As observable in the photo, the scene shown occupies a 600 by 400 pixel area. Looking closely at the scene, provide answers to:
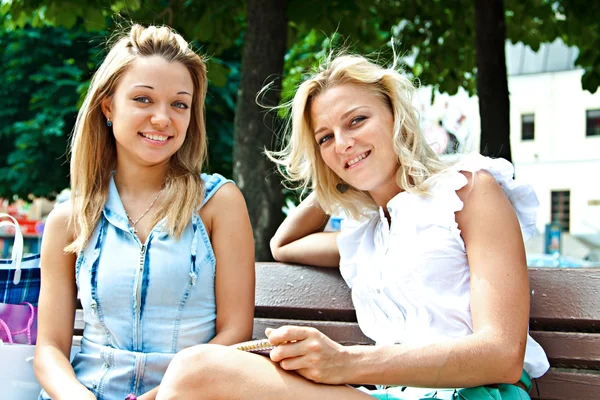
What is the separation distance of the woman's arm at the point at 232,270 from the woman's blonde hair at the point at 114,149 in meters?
0.10

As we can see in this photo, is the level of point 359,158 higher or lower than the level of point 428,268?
higher

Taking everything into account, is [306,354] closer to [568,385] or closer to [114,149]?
[568,385]

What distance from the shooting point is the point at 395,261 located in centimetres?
230

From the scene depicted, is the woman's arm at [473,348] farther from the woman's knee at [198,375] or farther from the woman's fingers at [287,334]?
the woman's knee at [198,375]

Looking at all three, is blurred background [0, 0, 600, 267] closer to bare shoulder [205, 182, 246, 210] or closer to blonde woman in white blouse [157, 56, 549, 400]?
blonde woman in white blouse [157, 56, 549, 400]

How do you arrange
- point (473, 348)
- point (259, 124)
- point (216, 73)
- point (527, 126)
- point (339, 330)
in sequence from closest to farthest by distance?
point (473, 348) < point (339, 330) < point (259, 124) < point (216, 73) < point (527, 126)

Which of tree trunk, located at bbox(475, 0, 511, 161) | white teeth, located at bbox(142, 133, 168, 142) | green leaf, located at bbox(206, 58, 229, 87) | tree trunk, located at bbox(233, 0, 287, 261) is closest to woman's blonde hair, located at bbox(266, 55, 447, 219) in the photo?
white teeth, located at bbox(142, 133, 168, 142)

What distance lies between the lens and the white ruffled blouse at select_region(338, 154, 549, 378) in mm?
2207

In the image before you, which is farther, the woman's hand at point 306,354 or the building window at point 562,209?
the building window at point 562,209

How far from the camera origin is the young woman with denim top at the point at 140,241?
2400 millimetres

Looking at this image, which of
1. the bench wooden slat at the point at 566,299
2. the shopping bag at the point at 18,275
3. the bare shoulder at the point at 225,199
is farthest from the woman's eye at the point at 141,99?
the bench wooden slat at the point at 566,299

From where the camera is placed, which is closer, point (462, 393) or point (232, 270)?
point (462, 393)

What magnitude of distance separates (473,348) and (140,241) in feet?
3.76

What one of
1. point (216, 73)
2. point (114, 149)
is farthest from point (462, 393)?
point (216, 73)
